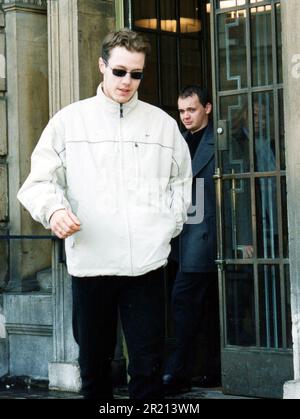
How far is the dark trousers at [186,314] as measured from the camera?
8086mm


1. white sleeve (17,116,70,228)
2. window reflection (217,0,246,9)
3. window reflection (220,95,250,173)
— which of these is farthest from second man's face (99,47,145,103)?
window reflection (217,0,246,9)

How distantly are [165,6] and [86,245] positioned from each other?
12.0 ft

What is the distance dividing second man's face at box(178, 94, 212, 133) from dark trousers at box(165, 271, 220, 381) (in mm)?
1058

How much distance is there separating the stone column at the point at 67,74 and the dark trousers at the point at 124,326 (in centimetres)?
278

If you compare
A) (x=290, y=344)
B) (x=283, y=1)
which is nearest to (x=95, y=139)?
(x=283, y=1)

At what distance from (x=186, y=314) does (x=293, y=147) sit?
5.72 ft

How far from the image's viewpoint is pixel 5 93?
9.20m

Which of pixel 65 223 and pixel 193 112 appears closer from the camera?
pixel 65 223

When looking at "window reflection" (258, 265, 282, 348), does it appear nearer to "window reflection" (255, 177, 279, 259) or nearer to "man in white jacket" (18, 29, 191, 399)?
"window reflection" (255, 177, 279, 259)

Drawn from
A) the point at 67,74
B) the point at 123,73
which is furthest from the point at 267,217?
the point at 123,73

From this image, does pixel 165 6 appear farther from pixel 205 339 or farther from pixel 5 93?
pixel 205 339

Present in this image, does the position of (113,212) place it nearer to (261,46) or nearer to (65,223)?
(65,223)

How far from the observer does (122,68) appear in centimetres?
567
